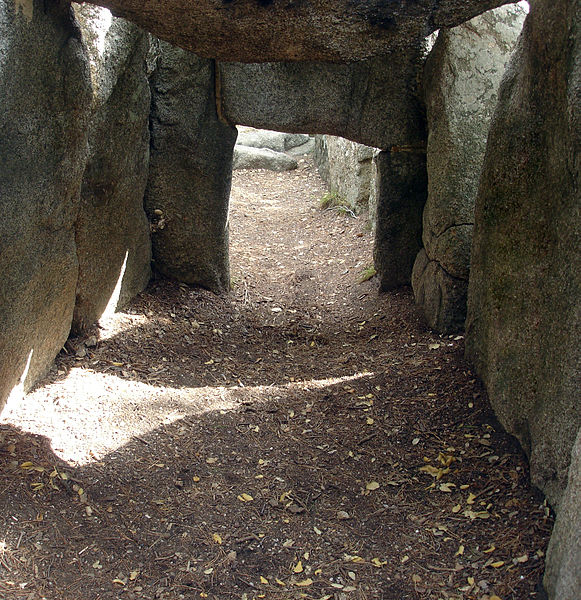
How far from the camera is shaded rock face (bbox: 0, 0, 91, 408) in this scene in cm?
325

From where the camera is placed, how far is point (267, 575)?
286cm

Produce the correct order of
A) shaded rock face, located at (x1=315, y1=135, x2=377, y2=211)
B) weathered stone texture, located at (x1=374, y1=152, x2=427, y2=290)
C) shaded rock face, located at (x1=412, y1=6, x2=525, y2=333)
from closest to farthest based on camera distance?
1. shaded rock face, located at (x1=412, y1=6, x2=525, y2=333)
2. weathered stone texture, located at (x1=374, y1=152, x2=427, y2=290)
3. shaded rock face, located at (x1=315, y1=135, x2=377, y2=211)

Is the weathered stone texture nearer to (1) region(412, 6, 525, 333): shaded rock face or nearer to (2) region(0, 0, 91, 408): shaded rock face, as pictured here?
(1) region(412, 6, 525, 333): shaded rock face

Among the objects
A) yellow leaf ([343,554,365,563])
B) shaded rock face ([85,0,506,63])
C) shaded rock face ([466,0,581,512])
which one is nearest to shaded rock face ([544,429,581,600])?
shaded rock face ([466,0,581,512])

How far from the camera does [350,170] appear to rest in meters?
8.21

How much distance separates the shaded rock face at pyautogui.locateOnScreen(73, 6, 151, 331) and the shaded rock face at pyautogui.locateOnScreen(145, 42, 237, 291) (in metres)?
0.17

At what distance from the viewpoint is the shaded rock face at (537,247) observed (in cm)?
276

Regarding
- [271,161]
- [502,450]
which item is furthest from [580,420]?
[271,161]

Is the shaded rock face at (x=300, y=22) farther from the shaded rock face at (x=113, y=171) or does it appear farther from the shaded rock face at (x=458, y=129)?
the shaded rock face at (x=458, y=129)

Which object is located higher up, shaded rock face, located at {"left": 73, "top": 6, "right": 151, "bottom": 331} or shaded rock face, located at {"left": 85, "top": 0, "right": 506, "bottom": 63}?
shaded rock face, located at {"left": 85, "top": 0, "right": 506, "bottom": 63}

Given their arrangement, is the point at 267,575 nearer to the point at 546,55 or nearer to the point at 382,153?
the point at 546,55

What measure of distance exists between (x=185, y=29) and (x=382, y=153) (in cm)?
260

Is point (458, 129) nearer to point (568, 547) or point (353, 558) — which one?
point (353, 558)

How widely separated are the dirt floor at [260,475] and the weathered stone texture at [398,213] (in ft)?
2.14
